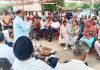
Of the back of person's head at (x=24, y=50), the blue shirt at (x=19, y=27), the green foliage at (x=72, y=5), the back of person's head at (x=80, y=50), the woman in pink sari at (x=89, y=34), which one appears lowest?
the green foliage at (x=72, y=5)

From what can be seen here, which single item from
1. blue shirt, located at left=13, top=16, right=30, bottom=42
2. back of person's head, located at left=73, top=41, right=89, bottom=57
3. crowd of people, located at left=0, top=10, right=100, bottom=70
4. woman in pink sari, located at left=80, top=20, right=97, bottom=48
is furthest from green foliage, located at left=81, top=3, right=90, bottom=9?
back of person's head, located at left=73, top=41, right=89, bottom=57

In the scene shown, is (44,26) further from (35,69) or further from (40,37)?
(35,69)

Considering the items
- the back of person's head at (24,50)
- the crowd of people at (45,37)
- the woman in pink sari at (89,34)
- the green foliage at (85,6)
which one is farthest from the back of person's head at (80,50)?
the green foliage at (85,6)

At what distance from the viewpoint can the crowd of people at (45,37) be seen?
231 cm

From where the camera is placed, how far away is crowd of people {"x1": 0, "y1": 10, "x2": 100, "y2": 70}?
91.0 inches

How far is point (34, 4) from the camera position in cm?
1401

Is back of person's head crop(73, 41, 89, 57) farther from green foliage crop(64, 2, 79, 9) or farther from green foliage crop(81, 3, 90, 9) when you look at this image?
green foliage crop(81, 3, 90, 9)

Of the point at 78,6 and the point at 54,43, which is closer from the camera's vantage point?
the point at 54,43

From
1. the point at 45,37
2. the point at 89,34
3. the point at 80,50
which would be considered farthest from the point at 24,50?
the point at 45,37

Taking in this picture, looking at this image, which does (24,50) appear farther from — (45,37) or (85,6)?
(85,6)

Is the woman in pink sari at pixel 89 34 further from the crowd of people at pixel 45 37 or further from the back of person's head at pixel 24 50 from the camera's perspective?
the back of person's head at pixel 24 50

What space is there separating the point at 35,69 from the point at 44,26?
738cm

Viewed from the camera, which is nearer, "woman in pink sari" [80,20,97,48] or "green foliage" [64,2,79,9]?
"woman in pink sari" [80,20,97,48]

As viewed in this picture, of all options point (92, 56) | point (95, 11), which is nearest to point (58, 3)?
point (95, 11)
